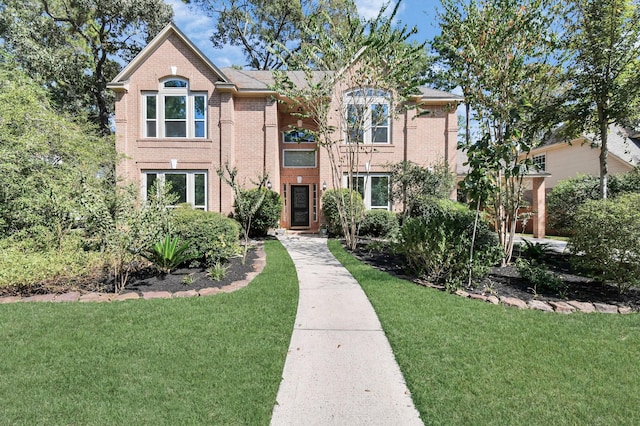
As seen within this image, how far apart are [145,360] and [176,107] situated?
12.5 metres

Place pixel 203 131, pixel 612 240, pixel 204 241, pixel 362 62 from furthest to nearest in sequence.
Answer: pixel 203 131
pixel 362 62
pixel 204 241
pixel 612 240

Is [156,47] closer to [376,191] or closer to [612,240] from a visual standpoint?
[376,191]

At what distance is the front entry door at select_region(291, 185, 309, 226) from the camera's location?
15297 millimetres

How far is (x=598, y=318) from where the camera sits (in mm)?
4434

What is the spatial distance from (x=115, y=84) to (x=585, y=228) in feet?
50.3

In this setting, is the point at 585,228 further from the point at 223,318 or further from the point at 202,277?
the point at 202,277

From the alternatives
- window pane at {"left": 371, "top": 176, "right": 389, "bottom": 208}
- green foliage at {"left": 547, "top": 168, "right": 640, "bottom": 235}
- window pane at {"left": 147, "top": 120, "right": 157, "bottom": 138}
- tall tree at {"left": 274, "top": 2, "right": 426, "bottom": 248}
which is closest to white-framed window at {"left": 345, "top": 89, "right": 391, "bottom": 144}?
tall tree at {"left": 274, "top": 2, "right": 426, "bottom": 248}

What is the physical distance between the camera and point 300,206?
50.4 feet

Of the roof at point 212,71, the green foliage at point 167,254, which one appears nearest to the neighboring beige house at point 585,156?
the roof at point 212,71

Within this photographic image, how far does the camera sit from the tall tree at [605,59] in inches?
279

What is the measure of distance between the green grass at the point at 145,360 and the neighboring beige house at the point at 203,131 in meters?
9.29

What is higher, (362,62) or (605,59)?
(362,62)

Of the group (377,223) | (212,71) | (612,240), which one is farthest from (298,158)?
(612,240)

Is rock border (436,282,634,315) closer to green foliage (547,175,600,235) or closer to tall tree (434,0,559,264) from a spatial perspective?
tall tree (434,0,559,264)
